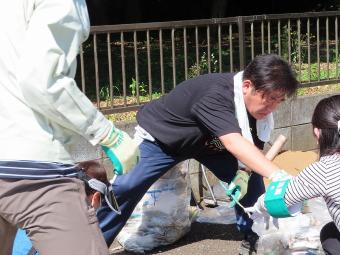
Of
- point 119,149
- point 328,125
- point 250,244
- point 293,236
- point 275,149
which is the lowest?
point 250,244

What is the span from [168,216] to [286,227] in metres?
0.83

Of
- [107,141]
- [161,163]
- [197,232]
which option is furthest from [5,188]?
[197,232]

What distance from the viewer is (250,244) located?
172 inches

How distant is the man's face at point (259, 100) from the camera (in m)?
3.55

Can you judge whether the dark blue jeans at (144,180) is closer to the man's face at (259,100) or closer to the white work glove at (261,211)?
the white work glove at (261,211)

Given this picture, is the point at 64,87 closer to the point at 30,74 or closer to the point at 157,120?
the point at 30,74

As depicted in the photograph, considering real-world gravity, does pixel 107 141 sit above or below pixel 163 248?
above

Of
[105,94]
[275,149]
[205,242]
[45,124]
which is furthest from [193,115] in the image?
[105,94]

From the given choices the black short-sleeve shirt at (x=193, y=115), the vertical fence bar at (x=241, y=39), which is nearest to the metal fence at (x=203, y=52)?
the vertical fence bar at (x=241, y=39)

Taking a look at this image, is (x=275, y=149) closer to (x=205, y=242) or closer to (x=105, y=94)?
(x=205, y=242)

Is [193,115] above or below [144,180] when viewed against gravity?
above

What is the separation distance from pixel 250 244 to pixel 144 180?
0.87 meters

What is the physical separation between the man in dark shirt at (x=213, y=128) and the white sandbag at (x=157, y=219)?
437 mm

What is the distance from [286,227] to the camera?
4199 mm
